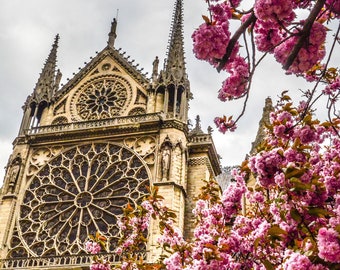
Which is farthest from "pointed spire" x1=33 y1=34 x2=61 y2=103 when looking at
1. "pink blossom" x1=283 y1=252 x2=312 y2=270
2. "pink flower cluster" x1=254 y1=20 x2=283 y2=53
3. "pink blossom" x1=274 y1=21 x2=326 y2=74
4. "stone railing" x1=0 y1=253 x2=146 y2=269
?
"pink blossom" x1=283 y1=252 x2=312 y2=270

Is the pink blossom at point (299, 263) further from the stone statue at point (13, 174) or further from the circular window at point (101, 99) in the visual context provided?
the circular window at point (101, 99)

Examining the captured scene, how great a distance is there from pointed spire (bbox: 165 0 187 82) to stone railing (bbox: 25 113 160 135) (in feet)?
7.62

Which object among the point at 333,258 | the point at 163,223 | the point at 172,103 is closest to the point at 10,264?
the point at 172,103

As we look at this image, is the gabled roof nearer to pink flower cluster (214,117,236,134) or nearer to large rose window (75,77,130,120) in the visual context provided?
large rose window (75,77,130,120)

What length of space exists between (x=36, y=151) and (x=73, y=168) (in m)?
2.13

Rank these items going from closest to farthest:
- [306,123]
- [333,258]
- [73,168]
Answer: [333,258] < [306,123] < [73,168]

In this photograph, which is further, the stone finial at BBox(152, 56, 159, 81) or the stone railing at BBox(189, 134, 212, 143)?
the stone finial at BBox(152, 56, 159, 81)

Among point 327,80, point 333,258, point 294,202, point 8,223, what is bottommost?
point 333,258

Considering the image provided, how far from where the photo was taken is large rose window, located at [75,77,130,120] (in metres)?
→ 21.4

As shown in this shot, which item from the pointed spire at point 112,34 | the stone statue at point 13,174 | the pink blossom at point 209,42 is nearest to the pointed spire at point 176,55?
the pointed spire at point 112,34

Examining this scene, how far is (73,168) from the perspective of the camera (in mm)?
19594

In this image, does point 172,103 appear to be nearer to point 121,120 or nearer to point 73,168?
point 121,120

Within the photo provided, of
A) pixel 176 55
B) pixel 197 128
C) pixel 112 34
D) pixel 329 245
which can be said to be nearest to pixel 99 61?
pixel 112 34

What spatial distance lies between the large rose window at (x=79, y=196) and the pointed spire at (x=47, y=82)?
3853mm
